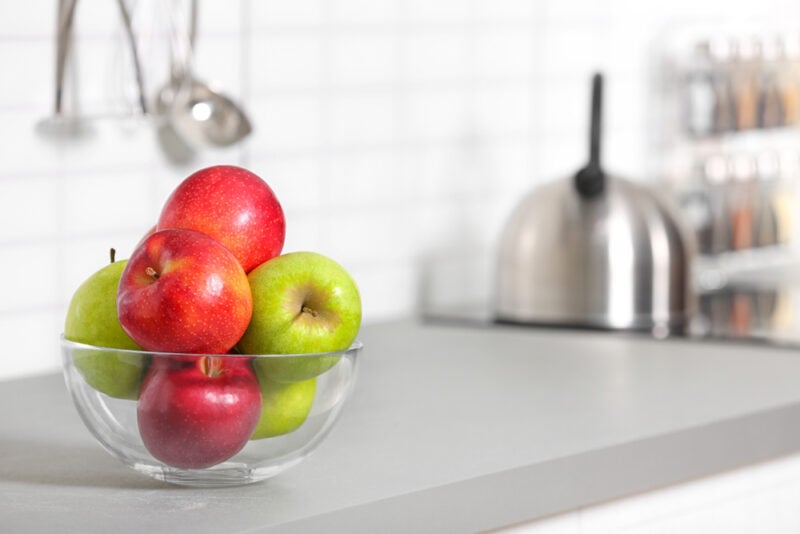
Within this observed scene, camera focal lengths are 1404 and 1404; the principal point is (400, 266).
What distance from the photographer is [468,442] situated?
1134 mm

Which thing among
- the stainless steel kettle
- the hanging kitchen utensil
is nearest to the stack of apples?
the hanging kitchen utensil

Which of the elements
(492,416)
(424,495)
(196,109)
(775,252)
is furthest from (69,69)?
(775,252)

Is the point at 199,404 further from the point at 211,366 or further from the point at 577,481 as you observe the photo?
the point at 577,481

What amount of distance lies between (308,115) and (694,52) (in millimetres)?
726

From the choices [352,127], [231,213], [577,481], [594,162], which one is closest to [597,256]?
[594,162]

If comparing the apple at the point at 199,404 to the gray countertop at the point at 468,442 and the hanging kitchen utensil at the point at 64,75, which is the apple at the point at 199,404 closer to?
the gray countertop at the point at 468,442

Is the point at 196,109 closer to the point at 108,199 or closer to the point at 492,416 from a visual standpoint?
the point at 108,199

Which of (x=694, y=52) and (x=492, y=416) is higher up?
(x=694, y=52)

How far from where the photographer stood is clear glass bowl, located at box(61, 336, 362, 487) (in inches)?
35.4

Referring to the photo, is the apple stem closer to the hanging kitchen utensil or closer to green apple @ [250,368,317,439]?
green apple @ [250,368,317,439]

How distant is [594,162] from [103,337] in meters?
0.92

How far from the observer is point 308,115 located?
1704 millimetres

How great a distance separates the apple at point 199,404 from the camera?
35.2 inches

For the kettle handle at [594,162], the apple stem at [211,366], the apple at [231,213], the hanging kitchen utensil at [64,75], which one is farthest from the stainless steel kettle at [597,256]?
the apple stem at [211,366]
